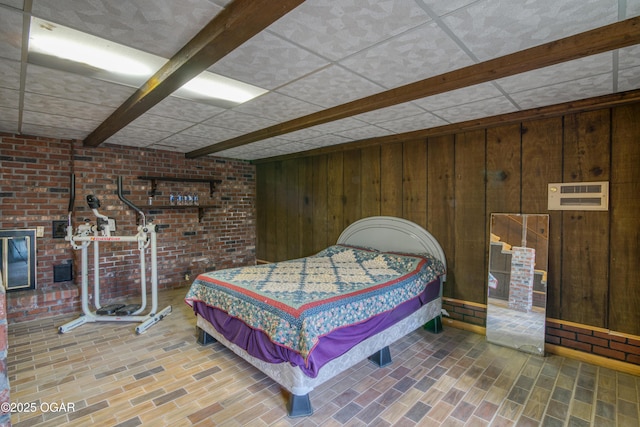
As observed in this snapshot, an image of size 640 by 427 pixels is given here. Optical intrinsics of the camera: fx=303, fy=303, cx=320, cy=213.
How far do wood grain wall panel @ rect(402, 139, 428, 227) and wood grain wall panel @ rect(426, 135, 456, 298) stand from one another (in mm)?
63

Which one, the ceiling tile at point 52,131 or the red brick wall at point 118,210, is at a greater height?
the ceiling tile at point 52,131

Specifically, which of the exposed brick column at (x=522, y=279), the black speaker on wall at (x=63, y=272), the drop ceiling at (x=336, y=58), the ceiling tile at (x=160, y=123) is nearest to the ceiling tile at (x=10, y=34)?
the drop ceiling at (x=336, y=58)

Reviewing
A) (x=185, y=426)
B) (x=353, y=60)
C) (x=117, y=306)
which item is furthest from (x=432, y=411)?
(x=117, y=306)

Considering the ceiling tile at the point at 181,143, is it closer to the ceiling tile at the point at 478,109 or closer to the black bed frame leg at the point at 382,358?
the ceiling tile at the point at 478,109

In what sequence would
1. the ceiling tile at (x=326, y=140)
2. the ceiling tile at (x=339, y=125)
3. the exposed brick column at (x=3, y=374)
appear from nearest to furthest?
1. the exposed brick column at (x=3, y=374)
2. the ceiling tile at (x=339, y=125)
3. the ceiling tile at (x=326, y=140)

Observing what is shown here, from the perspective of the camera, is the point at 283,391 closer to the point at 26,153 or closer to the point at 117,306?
the point at 117,306

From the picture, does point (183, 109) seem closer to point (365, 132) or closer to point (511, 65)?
point (365, 132)

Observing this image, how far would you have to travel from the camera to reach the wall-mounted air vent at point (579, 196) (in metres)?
2.64

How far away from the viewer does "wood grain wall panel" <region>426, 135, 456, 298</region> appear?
3.56 metres

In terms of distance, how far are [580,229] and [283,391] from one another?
2.96 metres

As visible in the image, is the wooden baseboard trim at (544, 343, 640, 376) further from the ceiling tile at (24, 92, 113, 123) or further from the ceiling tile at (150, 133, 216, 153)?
the ceiling tile at (24, 92, 113, 123)

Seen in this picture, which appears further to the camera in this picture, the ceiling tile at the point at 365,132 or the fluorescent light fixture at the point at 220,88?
the ceiling tile at the point at 365,132

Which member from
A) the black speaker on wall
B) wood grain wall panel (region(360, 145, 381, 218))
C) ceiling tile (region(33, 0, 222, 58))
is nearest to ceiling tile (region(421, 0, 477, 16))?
ceiling tile (region(33, 0, 222, 58))

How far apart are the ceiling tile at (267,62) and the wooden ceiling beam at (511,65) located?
73 centimetres
